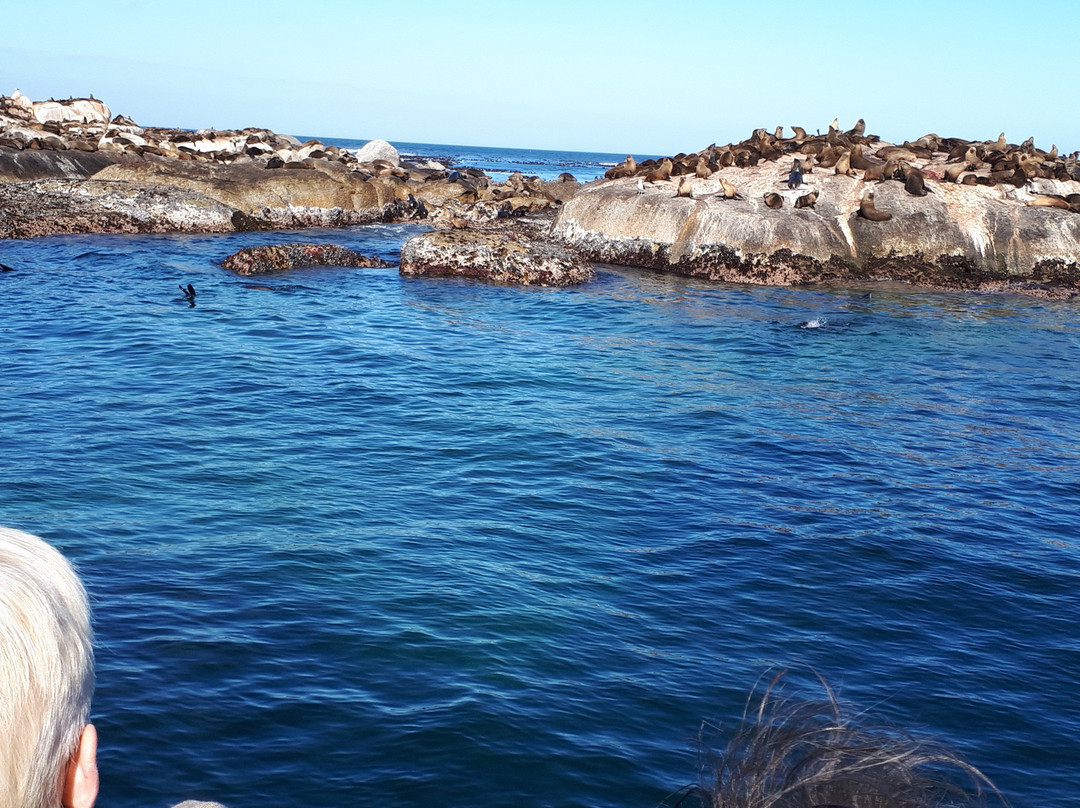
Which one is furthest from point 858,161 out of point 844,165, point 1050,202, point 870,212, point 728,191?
point 1050,202

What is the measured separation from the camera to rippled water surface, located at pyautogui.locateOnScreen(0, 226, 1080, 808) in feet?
18.1

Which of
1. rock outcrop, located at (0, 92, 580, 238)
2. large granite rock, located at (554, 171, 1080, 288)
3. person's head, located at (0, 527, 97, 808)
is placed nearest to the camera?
person's head, located at (0, 527, 97, 808)

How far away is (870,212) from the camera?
23.4 metres

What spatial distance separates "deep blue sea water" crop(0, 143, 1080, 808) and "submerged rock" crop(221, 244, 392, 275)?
5769mm

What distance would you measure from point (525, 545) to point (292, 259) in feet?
55.8

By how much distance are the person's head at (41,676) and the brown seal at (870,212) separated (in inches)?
943

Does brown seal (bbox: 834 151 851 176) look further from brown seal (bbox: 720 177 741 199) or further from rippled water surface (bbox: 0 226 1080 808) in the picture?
rippled water surface (bbox: 0 226 1080 808)

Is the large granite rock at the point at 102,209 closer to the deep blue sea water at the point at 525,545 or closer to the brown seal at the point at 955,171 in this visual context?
the deep blue sea water at the point at 525,545

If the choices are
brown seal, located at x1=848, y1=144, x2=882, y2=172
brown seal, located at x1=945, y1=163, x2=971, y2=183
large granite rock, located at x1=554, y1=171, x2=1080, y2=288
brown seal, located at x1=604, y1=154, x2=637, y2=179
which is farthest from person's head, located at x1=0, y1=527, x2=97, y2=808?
brown seal, located at x1=604, y1=154, x2=637, y2=179

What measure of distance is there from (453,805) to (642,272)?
20.3 metres

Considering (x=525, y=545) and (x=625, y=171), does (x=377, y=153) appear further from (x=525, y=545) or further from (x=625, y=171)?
(x=525, y=545)

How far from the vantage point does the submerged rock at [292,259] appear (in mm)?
22484

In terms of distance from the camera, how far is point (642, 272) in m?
24.3

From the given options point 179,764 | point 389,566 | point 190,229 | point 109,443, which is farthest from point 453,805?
point 190,229
